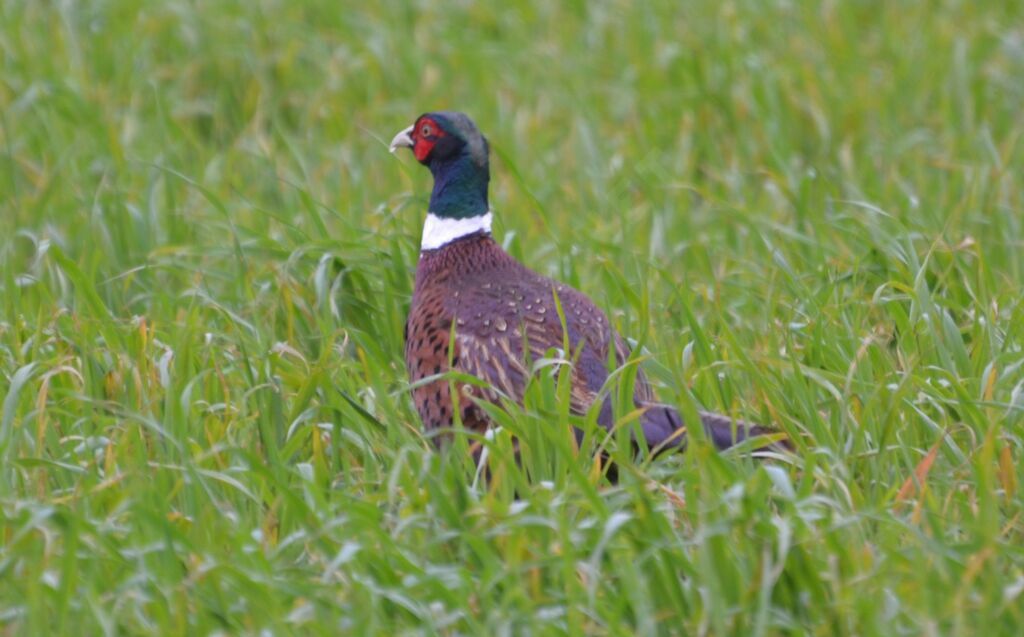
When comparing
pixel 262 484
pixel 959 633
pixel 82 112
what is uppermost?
pixel 82 112

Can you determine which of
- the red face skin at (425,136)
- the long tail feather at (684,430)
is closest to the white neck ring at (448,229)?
the red face skin at (425,136)

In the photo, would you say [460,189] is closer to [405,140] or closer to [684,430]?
[405,140]

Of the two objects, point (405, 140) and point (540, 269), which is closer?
point (405, 140)

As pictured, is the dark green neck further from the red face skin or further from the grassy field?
the grassy field

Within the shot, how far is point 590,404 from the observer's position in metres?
3.58

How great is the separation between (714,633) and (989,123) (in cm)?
386

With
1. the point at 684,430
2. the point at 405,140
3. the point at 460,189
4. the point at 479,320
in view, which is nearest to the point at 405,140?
the point at 405,140

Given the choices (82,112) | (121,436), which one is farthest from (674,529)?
(82,112)

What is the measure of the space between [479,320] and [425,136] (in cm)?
68

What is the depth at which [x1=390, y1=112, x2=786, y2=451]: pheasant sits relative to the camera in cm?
359

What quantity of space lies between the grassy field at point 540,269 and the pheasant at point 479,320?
104 mm

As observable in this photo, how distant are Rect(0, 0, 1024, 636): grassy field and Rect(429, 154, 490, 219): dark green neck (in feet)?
0.85

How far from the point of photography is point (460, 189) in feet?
14.1

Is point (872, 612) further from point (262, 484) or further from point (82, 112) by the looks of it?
point (82, 112)
